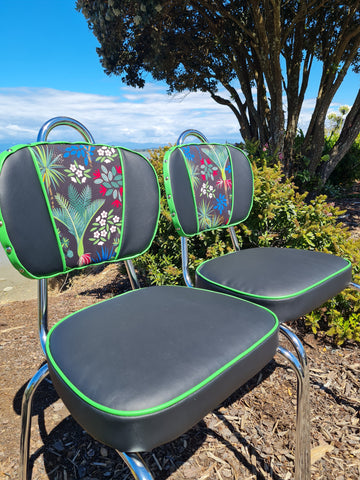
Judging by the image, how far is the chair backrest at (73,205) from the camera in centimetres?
92

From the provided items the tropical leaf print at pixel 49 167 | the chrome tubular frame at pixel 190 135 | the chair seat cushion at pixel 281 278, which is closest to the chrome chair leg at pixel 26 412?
the tropical leaf print at pixel 49 167

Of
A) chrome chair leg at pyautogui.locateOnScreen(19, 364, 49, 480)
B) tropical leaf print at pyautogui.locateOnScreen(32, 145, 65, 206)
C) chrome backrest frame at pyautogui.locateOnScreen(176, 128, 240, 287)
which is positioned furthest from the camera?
chrome backrest frame at pyautogui.locateOnScreen(176, 128, 240, 287)

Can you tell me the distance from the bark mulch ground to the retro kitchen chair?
0.25 meters

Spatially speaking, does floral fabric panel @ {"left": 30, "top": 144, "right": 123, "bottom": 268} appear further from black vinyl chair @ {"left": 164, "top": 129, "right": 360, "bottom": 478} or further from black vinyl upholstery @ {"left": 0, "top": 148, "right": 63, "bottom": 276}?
black vinyl chair @ {"left": 164, "top": 129, "right": 360, "bottom": 478}

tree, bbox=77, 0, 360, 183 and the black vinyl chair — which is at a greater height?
tree, bbox=77, 0, 360, 183

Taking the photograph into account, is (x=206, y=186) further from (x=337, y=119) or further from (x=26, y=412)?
(x=337, y=119)

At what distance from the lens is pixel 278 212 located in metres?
2.21

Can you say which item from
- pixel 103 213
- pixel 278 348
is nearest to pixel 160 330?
pixel 278 348

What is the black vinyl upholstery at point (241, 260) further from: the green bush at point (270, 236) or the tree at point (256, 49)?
the tree at point (256, 49)

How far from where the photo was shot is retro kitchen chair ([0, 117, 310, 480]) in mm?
596

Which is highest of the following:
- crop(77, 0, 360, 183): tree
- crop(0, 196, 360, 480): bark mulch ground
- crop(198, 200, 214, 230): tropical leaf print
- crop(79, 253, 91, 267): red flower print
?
crop(77, 0, 360, 183): tree

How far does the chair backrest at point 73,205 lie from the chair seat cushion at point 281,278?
0.34 m

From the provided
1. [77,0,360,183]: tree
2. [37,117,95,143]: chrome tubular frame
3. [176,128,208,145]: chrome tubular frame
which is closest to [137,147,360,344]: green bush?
[176,128,208,145]: chrome tubular frame

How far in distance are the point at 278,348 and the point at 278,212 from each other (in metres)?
1.45
